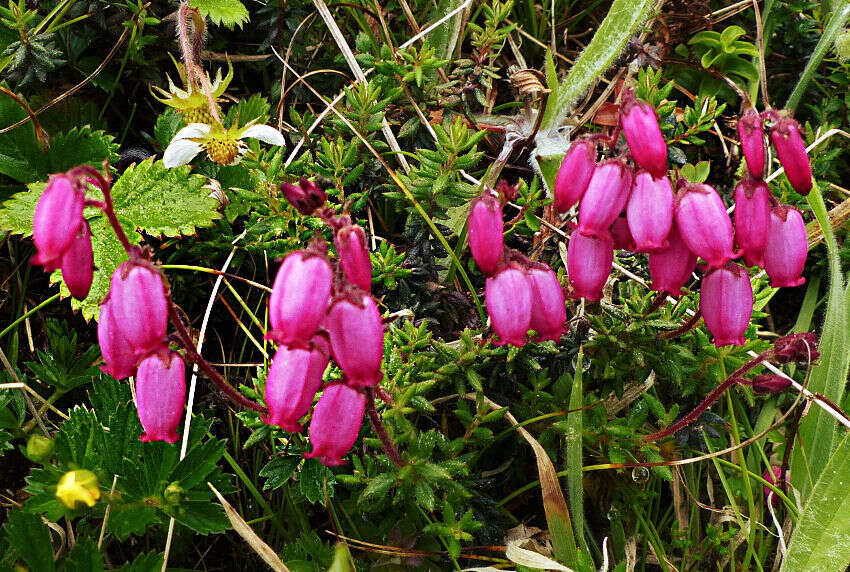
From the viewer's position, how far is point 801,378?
2.84 m

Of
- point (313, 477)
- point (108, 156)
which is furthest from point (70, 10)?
point (313, 477)

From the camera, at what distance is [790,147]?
6.40 ft

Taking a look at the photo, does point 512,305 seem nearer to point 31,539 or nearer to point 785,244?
point 785,244

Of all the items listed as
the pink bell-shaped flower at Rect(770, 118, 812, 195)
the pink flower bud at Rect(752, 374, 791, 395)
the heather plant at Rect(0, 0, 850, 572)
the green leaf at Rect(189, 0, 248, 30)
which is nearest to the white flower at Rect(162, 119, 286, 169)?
the heather plant at Rect(0, 0, 850, 572)

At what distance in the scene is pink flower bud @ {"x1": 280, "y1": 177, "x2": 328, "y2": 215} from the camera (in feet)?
5.72

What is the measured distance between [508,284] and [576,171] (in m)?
0.35

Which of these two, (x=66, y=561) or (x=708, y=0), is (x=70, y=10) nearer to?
(x=66, y=561)

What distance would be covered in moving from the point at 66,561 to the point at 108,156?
1543 mm

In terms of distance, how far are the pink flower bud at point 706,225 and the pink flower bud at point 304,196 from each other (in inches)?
34.5

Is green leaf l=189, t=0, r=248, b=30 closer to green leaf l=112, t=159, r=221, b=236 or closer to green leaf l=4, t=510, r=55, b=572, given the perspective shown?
green leaf l=112, t=159, r=221, b=236

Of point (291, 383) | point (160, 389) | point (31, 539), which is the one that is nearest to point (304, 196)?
point (291, 383)

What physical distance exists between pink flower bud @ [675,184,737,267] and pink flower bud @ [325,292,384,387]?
81cm

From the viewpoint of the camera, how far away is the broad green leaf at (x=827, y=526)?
1.98 metres

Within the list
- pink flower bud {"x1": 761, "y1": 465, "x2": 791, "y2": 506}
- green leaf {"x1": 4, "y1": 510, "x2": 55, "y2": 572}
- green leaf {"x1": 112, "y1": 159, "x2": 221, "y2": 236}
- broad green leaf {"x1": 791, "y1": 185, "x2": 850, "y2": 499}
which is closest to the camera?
green leaf {"x1": 4, "y1": 510, "x2": 55, "y2": 572}
